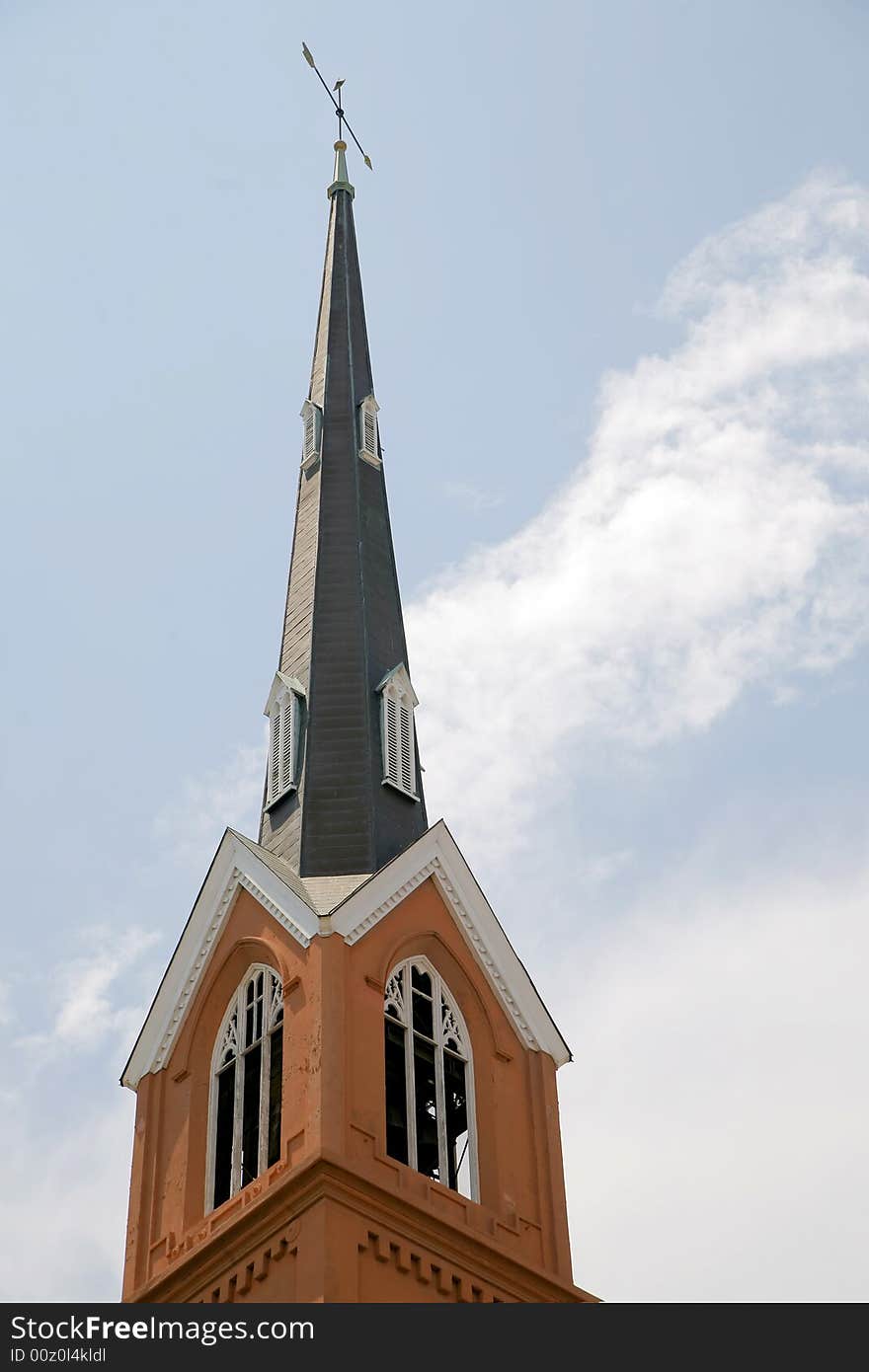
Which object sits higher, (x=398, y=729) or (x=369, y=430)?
(x=369, y=430)

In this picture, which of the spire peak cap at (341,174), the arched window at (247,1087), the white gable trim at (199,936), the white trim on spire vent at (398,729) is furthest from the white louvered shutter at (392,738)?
the spire peak cap at (341,174)

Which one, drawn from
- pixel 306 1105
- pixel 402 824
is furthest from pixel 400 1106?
pixel 402 824

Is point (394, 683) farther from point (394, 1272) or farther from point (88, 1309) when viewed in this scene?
point (88, 1309)

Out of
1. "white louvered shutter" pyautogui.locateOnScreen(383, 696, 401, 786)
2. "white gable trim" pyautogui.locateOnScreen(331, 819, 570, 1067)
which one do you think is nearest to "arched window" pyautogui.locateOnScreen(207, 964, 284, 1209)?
"white gable trim" pyautogui.locateOnScreen(331, 819, 570, 1067)

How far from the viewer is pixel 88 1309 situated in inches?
789

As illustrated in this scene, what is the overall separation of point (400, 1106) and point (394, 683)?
324 inches

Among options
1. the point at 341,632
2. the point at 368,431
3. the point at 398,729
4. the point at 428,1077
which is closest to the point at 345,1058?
the point at 428,1077

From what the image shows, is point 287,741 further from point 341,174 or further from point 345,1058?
Result: point 341,174

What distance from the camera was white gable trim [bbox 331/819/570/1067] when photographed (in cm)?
3052

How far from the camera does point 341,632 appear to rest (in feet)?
115

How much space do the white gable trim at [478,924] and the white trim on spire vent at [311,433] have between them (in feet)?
32.9

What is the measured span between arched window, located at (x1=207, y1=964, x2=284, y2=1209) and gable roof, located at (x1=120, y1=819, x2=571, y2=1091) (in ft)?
3.16

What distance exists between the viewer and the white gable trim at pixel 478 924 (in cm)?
3052

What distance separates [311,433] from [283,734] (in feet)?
26.1
